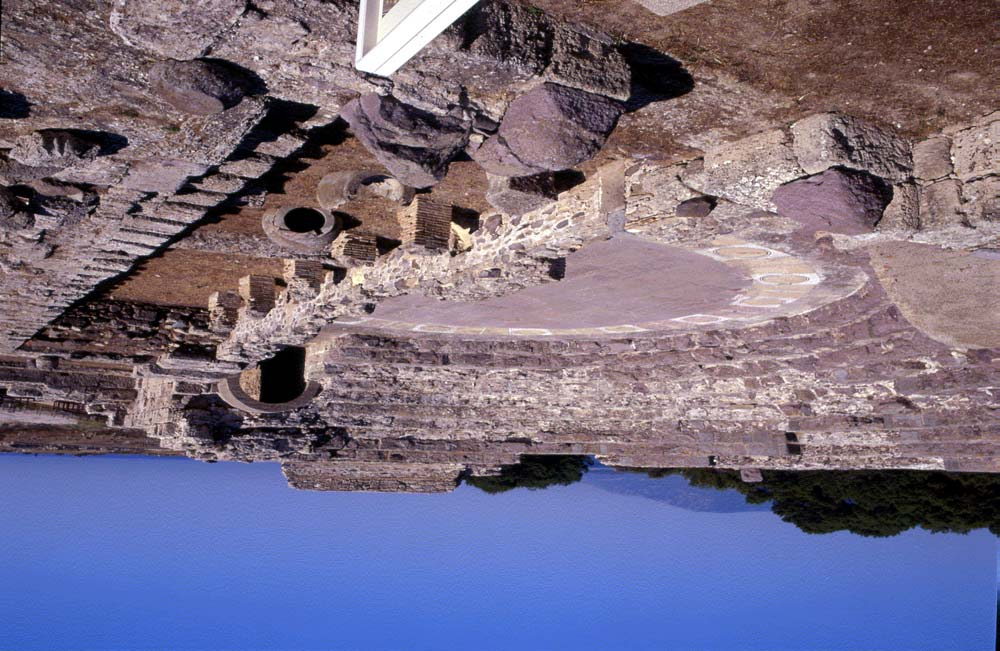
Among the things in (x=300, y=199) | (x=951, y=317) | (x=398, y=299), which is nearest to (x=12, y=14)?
(x=300, y=199)

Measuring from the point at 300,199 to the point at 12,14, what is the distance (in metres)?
3.15

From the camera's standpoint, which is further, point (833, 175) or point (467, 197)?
point (467, 197)

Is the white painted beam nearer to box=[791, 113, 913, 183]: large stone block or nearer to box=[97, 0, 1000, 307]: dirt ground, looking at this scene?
box=[97, 0, 1000, 307]: dirt ground

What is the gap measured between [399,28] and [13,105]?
243 cm

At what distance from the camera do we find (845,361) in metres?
8.15

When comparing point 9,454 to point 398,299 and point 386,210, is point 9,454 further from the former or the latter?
point 386,210

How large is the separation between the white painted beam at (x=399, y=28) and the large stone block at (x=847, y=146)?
2276mm

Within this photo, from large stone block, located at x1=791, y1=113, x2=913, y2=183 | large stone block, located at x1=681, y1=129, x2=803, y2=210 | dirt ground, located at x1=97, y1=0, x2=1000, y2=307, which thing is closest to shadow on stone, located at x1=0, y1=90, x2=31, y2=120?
dirt ground, located at x1=97, y1=0, x2=1000, y2=307

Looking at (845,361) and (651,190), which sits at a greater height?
(651,190)

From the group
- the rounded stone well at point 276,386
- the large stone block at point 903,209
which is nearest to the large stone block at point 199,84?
the large stone block at point 903,209

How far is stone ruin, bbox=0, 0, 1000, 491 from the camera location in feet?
12.1

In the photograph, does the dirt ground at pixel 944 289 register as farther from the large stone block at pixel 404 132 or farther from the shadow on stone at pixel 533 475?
the shadow on stone at pixel 533 475

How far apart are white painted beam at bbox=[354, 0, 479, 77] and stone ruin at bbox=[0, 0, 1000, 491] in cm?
67

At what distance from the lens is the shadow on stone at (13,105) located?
3.87 meters
